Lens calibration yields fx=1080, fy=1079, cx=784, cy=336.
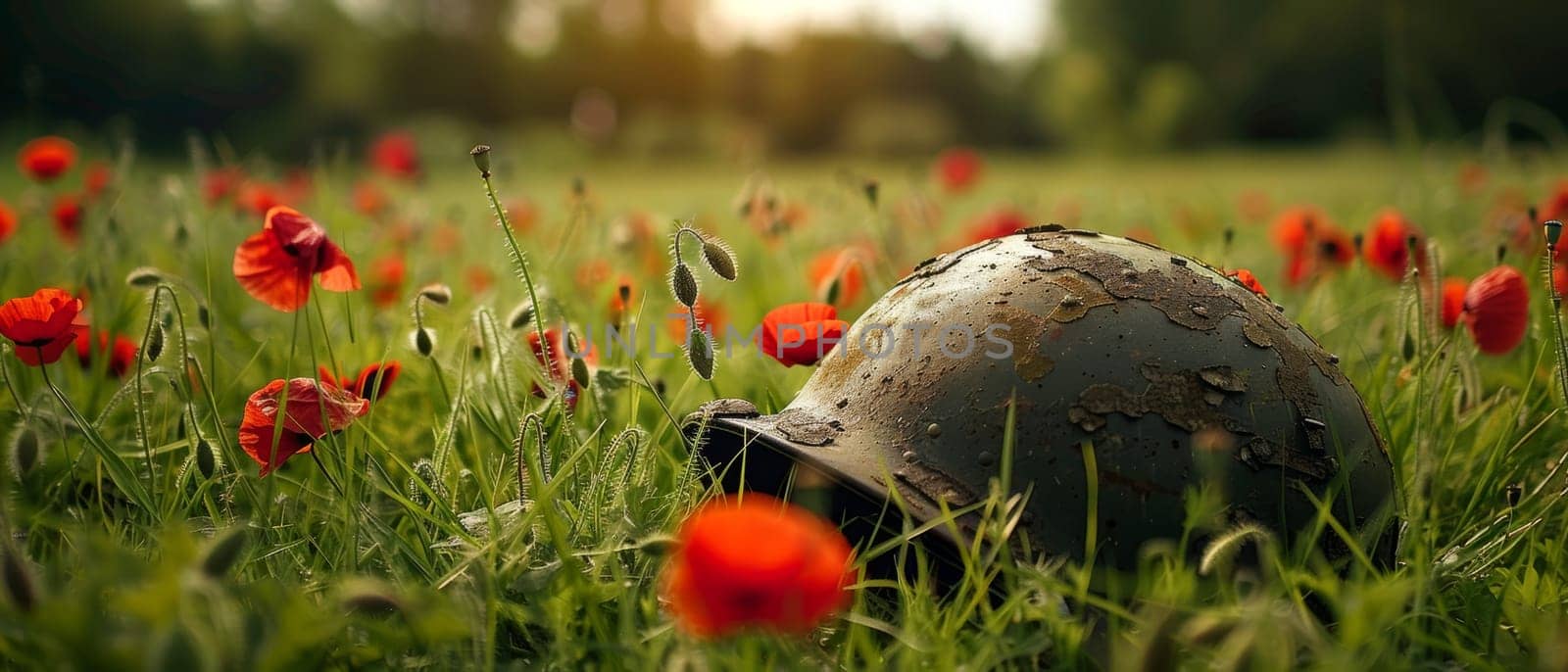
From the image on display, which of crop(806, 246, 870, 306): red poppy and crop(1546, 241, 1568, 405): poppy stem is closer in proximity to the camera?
crop(1546, 241, 1568, 405): poppy stem

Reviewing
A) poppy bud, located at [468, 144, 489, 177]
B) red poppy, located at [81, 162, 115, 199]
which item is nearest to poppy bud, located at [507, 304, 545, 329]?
poppy bud, located at [468, 144, 489, 177]

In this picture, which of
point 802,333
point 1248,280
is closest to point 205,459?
point 802,333

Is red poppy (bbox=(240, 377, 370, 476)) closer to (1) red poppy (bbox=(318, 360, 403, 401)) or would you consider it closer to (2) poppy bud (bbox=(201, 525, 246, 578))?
(1) red poppy (bbox=(318, 360, 403, 401))

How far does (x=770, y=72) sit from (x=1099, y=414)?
48121 millimetres

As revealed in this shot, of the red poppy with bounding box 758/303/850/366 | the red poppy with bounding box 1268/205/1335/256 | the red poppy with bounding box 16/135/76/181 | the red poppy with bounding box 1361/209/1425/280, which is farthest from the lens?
the red poppy with bounding box 16/135/76/181

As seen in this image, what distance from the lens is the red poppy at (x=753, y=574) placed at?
878mm

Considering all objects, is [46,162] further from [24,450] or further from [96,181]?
[24,450]

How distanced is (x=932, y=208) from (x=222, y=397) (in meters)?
2.37

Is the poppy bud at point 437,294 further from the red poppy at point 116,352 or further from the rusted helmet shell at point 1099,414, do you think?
the red poppy at point 116,352

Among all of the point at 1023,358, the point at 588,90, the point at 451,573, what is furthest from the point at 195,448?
the point at 588,90

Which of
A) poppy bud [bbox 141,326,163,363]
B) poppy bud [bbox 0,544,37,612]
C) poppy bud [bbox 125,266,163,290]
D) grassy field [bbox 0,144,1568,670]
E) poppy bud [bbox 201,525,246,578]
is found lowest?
grassy field [bbox 0,144,1568,670]

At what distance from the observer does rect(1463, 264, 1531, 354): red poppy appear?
1.84 m

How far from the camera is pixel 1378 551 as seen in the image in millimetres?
1551

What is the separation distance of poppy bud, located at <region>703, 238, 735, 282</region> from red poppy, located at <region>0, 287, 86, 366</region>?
2.93 ft
